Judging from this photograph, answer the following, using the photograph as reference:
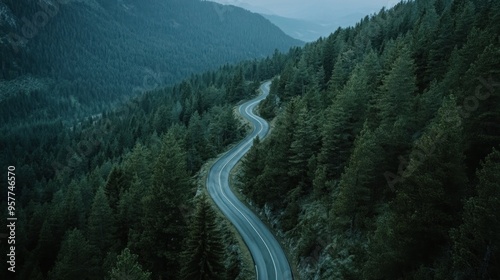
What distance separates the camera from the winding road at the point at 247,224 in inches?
1334

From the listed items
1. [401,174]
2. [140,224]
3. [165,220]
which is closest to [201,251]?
[165,220]

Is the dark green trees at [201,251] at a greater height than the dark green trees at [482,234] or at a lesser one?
lesser

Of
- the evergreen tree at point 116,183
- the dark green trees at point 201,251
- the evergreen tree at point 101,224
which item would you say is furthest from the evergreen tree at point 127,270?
the evergreen tree at point 116,183

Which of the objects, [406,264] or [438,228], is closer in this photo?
[438,228]

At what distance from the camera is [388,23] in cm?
9581

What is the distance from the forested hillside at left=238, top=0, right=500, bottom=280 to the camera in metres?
17.8

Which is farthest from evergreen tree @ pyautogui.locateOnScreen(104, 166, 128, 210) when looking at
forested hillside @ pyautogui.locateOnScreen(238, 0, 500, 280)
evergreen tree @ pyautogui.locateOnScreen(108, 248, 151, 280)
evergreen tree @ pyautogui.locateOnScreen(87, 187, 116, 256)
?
evergreen tree @ pyautogui.locateOnScreen(108, 248, 151, 280)

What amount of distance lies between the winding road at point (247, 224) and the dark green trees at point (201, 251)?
912 centimetres

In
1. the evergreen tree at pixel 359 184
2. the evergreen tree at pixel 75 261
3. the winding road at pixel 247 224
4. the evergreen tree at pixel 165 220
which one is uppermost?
the evergreen tree at pixel 359 184

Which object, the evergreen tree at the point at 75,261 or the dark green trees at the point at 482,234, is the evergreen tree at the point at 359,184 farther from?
the evergreen tree at the point at 75,261

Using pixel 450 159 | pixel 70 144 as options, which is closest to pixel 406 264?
pixel 450 159

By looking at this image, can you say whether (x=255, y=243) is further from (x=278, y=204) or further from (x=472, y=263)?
(x=472, y=263)

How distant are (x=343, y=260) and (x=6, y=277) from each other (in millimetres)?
45512

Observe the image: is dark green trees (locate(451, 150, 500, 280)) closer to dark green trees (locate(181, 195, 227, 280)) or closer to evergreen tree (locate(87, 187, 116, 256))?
dark green trees (locate(181, 195, 227, 280))
